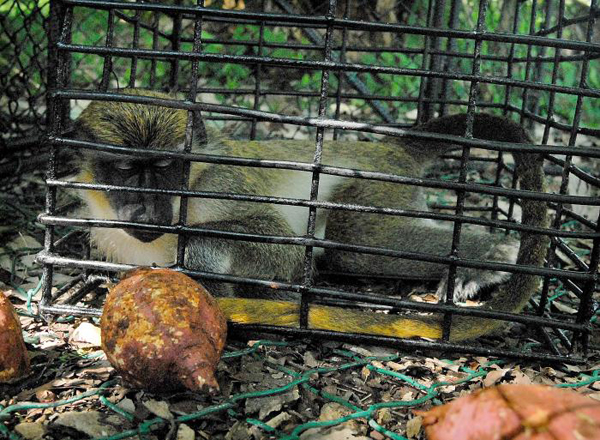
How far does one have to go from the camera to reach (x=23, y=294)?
303 cm

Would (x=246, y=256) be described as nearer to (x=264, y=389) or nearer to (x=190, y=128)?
(x=190, y=128)

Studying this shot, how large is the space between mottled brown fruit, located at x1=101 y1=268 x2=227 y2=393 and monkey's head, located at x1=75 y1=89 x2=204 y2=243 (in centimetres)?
87

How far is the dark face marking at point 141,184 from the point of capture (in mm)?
2807

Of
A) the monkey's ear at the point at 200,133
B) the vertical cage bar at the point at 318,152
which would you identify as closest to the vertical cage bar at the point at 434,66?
the monkey's ear at the point at 200,133

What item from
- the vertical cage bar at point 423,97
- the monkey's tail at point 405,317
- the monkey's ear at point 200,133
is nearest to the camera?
the monkey's tail at point 405,317

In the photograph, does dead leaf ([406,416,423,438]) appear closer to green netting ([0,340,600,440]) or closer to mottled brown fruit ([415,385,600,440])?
green netting ([0,340,600,440])

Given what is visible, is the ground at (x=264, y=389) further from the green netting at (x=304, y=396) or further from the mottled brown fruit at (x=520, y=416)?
the mottled brown fruit at (x=520, y=416)

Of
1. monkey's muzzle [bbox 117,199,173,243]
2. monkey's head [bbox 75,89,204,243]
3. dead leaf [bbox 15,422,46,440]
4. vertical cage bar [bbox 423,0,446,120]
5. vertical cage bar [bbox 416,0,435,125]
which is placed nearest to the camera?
dead leaf [bbox 15,422,46,440]

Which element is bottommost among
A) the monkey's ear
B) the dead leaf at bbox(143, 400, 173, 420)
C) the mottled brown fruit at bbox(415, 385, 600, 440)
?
the dead leaf at bbox(143, 400, 173, 420)

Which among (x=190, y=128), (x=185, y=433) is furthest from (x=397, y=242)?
(x=185, y=433)

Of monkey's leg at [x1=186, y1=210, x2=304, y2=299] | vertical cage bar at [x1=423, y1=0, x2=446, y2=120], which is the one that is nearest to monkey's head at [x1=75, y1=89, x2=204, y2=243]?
monkey's leg at [x1=186, y1=210, x2=304, y2=299]

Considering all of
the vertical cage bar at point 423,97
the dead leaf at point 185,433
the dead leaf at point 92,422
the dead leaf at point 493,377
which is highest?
the vertical cage bar at point 423,97

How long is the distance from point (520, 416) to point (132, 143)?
→ 221 centimetres

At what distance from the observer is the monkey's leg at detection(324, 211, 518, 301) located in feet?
12.3
